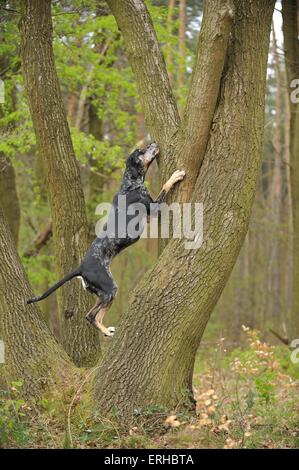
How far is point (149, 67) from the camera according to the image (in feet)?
23.5

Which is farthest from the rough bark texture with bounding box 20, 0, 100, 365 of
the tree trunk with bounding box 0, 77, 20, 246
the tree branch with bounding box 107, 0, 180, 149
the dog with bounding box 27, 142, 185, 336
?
the tree trunk with bounding box 0, 77, 20, 246

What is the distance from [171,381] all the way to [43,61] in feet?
13.1

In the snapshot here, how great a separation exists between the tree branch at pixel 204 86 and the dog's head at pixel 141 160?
1.74 feet

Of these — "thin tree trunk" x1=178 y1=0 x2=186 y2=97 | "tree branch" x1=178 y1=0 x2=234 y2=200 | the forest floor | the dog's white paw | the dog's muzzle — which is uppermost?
"thin tree trunk" x1=178 y1=0 x2=186 y2=97

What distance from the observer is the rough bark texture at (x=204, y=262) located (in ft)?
21.2

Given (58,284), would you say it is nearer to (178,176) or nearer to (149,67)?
(178,176)

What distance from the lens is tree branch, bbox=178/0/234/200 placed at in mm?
6324

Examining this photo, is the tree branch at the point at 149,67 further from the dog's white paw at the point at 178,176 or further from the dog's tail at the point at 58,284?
the dog's tail at the point at 58,284

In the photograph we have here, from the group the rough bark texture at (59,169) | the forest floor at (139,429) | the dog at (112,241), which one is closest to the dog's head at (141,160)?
the dog at (112,241)

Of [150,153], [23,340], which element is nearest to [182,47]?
[150,153]

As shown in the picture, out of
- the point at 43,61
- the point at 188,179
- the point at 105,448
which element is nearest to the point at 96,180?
the point at 43,61

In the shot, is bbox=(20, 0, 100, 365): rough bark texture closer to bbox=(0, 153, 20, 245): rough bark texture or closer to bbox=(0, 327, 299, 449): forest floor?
bbox=(0, 327, 299, 449): forest floor

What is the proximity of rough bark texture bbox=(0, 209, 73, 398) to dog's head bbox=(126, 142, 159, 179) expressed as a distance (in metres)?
1.72

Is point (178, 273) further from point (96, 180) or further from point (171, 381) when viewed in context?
point (96, 180)
